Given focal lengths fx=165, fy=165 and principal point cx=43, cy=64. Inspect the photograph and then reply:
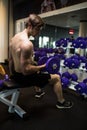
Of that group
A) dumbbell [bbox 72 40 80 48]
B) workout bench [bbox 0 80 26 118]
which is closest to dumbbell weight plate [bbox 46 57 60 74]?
workout bench [bbox 0 80 26 118]

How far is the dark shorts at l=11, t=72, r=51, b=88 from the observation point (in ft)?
7.77

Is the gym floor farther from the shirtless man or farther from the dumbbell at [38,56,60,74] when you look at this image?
the dumbbell at [38,56,60,74]

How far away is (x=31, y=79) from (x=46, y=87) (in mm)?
1772

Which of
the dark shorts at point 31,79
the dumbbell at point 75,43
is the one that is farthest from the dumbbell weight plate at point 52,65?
the dumbbell at point 75,43

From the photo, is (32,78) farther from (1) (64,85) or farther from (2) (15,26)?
(2) (15,26)

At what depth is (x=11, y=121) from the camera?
92.2 inches

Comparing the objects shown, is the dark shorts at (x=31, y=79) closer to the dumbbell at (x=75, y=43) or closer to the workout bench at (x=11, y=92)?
the workout bench at (x=11, y=92)

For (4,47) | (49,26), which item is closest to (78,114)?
(49,26)

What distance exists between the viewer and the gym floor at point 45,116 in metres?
2.24

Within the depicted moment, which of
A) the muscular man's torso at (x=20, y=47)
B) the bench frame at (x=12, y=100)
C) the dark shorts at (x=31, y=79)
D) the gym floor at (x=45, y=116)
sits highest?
the muscular man's torso at (x=20, y=47)

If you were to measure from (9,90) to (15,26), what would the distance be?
554cm

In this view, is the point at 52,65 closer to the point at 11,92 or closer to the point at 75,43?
the point at 11,92

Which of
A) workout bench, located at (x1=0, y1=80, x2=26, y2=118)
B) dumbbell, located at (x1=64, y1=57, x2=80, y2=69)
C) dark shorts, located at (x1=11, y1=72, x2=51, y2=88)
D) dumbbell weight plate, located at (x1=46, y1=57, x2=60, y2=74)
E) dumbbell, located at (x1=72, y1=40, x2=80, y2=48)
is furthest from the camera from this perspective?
dumbbell, located at (x1=72, y1=40, x2=80, y2=48)

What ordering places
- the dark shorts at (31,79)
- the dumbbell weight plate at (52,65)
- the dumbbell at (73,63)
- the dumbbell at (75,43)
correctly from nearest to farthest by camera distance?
the dark shorts at (31,79)
the dumbbell weight plate at (52,65)
the dumbbell at (73,63)
the dumbbell at (75,43)
